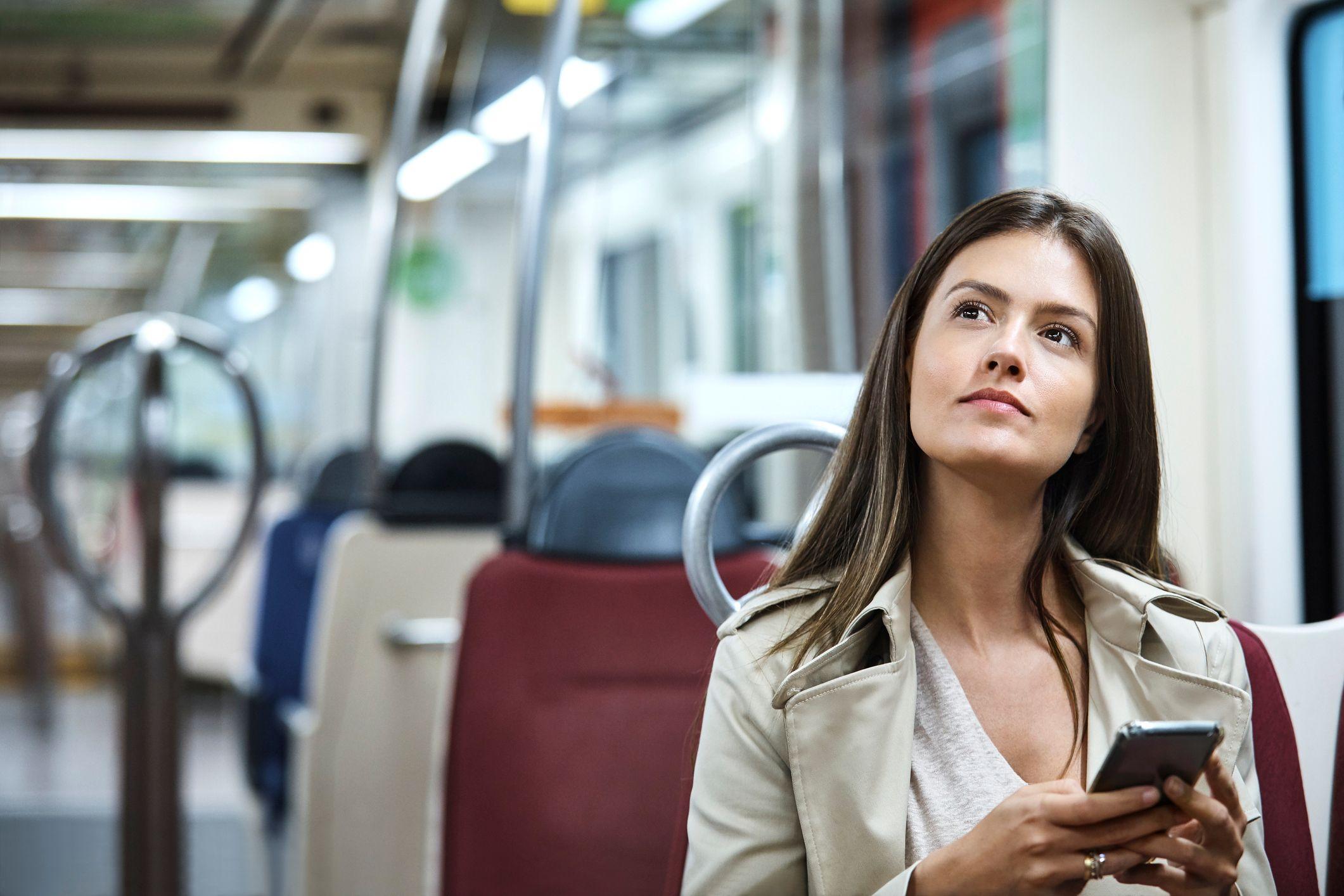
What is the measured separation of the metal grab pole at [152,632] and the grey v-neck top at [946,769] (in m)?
1.43

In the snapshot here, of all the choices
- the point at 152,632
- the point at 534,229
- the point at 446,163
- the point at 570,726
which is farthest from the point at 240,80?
the point at 570,726

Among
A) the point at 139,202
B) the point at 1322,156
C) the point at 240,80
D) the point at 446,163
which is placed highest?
the point at 240,80

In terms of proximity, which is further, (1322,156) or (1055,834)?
(1322,156)

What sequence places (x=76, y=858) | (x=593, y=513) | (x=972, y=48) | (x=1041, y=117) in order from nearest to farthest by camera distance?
(x=593, y=513) < (x=1041, y=117) < (x=972, y=48) < (x=76, y=858)

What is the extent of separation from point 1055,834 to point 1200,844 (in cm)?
14

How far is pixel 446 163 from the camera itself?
6.55 metres

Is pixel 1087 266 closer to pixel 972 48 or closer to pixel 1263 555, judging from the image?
pixel 1263 555

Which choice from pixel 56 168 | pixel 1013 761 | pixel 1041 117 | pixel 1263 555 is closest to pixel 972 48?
pixel 1041 117

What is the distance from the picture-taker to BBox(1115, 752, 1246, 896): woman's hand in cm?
97

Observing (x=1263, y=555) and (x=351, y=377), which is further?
(x=351, y=377)

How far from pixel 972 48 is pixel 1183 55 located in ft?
4.18

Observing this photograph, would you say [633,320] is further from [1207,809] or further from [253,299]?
[253,299]

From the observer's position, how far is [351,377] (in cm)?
797

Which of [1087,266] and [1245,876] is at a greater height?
[1087,266]
